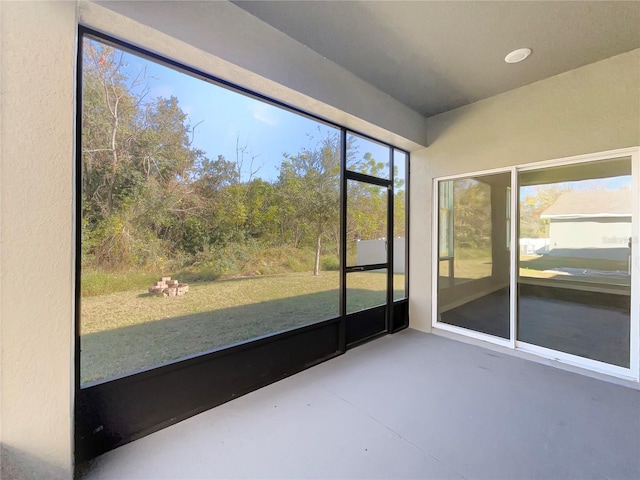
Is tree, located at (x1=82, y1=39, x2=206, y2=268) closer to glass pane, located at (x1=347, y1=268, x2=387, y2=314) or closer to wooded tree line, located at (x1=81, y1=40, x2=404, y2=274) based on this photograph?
wooded tree line, located at (x1=81, y1=40, x2=404, y2=274)

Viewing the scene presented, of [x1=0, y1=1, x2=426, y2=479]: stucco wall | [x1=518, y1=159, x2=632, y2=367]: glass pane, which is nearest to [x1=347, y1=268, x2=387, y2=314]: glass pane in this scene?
[x1=518, y1=159, x2=632, y2=367]: glass pane

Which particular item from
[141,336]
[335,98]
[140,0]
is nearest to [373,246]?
[335,98]

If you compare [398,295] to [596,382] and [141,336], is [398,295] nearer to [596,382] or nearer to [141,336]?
[596,382]

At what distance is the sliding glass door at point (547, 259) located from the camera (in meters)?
2.63

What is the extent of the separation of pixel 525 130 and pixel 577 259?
153cm

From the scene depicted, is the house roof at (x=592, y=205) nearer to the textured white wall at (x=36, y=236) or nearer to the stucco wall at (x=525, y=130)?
the stucco wall at (x=525, y=130)

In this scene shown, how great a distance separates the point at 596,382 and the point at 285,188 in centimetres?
346

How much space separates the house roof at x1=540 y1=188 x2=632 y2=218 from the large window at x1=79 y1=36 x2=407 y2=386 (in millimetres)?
2285

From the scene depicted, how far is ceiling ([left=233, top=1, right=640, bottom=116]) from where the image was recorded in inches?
77.0

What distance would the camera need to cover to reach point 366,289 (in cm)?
350

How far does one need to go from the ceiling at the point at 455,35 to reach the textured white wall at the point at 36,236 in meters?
1.25

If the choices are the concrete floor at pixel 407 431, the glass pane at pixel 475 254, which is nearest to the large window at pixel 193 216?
the concrete floor at pixel 407 431

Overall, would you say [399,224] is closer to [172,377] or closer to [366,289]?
[366,289]

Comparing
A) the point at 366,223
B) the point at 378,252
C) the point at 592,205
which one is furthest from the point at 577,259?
the point at 366,223
